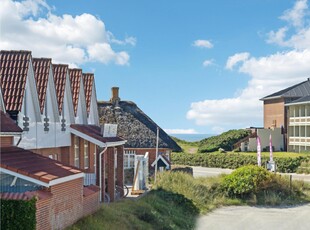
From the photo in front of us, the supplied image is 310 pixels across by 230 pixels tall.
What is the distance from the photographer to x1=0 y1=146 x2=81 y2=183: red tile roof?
10.8 meters

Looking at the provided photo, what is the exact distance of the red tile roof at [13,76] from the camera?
1512 centimetres

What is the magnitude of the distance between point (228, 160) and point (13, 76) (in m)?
36.4

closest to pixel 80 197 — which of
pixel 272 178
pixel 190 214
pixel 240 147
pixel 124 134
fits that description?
pixel 190 214

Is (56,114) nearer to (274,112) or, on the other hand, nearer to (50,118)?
(50,118)

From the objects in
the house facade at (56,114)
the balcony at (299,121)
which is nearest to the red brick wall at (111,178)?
the house facade at (56,114)

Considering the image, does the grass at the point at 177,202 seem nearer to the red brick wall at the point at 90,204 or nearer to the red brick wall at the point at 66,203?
the red brick wall at the point at 90,204

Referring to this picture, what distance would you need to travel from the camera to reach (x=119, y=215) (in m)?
16.0

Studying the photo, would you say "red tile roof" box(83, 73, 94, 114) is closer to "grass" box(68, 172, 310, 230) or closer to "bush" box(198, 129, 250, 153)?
"grass" box(68, 172, 310, 230)

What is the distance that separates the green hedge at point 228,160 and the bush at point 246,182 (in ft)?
54.5

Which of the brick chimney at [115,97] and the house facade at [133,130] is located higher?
the brick chimney at [115,97]

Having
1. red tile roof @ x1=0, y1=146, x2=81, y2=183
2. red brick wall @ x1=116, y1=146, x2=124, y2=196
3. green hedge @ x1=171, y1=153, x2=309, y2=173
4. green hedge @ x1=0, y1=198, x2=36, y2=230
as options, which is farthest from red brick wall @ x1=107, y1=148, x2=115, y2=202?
green hedge @ x1=171, y1=153, x2=309, y2=173

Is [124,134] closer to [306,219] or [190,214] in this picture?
[190,214]

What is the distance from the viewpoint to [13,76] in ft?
51.1

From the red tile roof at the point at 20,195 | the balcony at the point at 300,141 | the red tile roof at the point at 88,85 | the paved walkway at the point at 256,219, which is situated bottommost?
the paved walkway at the point at 256,219
